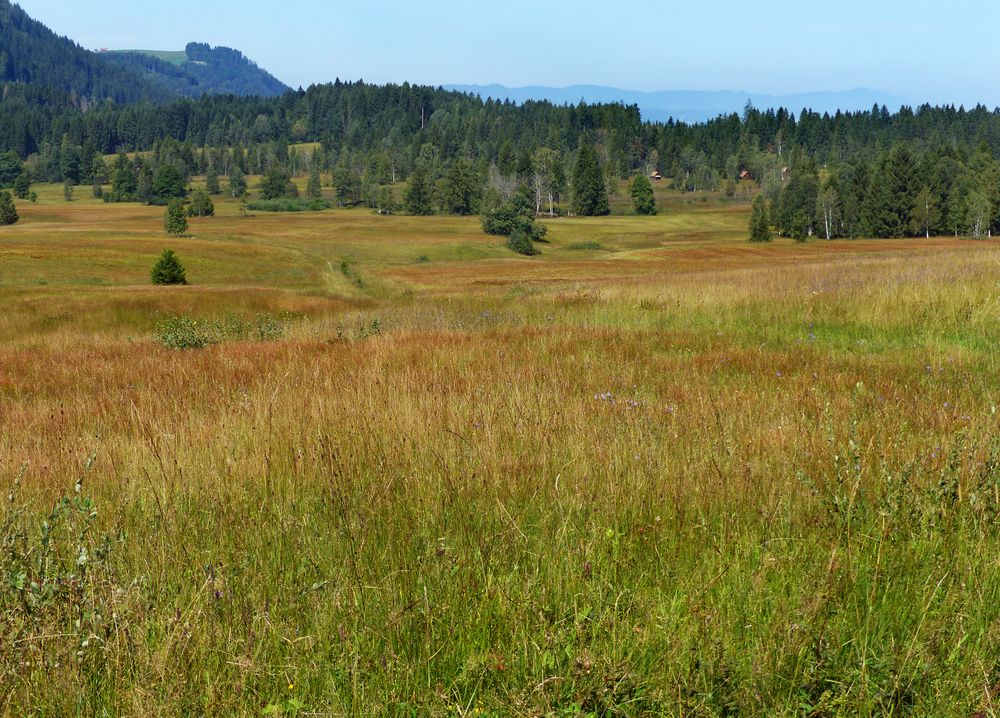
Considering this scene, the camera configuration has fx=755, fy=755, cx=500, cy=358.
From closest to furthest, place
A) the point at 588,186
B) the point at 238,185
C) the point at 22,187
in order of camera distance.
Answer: the point at 588,186, the point at 22,187, the point at 238,185

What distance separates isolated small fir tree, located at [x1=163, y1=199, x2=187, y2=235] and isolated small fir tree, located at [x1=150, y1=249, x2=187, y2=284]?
144ft

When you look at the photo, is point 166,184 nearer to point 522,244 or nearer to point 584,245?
point 522,244

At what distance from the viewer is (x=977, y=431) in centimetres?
496

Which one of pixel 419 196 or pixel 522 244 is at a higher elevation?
pixel 419 196

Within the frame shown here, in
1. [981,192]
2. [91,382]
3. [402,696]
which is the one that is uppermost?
[981,192]

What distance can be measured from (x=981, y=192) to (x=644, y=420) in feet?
395

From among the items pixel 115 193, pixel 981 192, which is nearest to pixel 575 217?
pixel 981 192

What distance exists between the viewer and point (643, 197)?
15462 centimetres

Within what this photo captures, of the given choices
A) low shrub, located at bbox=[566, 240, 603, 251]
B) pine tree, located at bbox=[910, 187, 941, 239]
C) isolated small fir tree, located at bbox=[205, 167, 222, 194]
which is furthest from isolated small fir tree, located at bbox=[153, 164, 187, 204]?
pine tree, located at bbox=[910, 187, 941, 239]

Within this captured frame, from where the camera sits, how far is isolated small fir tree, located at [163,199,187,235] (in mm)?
89125

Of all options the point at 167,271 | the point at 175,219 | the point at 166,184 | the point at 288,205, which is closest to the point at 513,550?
the point at 167,271

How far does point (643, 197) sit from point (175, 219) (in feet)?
313

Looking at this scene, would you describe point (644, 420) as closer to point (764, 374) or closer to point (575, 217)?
point (764, 374)

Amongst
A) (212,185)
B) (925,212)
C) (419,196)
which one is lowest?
(925,212)
